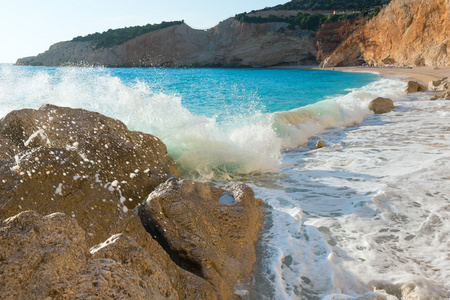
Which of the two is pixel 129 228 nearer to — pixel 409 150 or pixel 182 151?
pixel 182 151

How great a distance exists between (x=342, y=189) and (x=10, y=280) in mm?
4146

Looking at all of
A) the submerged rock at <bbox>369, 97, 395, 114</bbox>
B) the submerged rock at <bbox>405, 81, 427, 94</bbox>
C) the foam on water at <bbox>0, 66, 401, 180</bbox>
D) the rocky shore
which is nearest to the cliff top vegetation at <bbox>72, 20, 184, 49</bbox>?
the submerged rock at <bbox>405, 81, 427, 94</bbox>

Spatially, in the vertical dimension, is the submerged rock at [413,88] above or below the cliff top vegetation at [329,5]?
below

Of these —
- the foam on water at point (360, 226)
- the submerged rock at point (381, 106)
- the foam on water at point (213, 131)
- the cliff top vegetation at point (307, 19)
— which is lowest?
the submerged rock at point (381, 106)

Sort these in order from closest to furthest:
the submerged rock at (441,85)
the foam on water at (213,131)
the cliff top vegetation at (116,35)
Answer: the foam on water at (213,131)
the submerged rock at (441,85)
the cliff top vegetation at (116,35)

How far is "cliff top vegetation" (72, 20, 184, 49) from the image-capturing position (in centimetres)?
7788

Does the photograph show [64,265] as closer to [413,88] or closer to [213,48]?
[413,88]

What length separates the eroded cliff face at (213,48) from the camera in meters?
61.2

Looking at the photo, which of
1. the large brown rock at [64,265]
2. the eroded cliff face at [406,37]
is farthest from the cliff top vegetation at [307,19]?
the large brown rock at [64,265]

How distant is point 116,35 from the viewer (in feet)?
278

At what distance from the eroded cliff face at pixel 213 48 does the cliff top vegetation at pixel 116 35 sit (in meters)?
2.36

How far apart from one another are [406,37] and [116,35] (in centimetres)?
7060

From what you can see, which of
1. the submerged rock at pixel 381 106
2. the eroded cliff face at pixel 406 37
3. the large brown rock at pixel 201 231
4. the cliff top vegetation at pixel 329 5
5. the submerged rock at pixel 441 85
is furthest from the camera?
the cliff top vegetation at pixel 329 5

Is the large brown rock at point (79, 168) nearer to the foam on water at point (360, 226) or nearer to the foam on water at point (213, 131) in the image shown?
the foam on water at point (360, 226)
